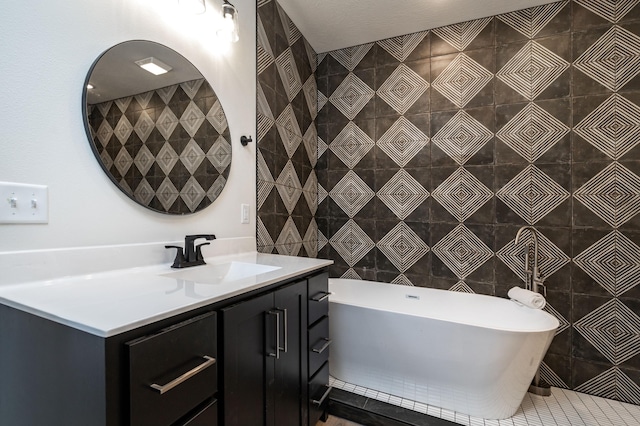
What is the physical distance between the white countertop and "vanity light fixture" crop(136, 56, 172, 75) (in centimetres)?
88

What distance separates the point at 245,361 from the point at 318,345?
1.95ft

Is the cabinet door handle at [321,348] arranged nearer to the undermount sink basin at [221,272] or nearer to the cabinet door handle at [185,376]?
the undermount sink basin at [221,272]

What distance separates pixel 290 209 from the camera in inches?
93.1

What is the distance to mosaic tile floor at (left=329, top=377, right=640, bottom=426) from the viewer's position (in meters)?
1.62

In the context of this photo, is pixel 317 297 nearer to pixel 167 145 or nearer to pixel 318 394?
pixel 318 394

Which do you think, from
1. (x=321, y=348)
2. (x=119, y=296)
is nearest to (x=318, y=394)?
(x=321, y=348)

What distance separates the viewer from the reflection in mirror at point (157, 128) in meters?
1.10

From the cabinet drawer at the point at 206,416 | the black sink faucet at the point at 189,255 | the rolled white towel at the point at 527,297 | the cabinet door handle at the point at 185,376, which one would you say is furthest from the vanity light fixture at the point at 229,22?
the rolled white towel at the point at 527,297

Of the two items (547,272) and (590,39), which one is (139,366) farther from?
(590,39)

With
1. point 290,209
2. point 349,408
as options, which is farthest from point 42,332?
point 290,209

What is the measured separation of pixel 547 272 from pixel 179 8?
111 inches

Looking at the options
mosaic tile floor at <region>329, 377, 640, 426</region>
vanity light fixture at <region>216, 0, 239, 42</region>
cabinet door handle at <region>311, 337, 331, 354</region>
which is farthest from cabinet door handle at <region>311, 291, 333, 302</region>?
vanity light fixture at <region>216, 0, 239, 42</region>

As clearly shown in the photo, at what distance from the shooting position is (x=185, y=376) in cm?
70

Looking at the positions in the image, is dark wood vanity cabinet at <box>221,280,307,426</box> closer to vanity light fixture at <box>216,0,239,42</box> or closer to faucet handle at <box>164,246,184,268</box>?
faucet handle at <box>164,246,184,268</box>
